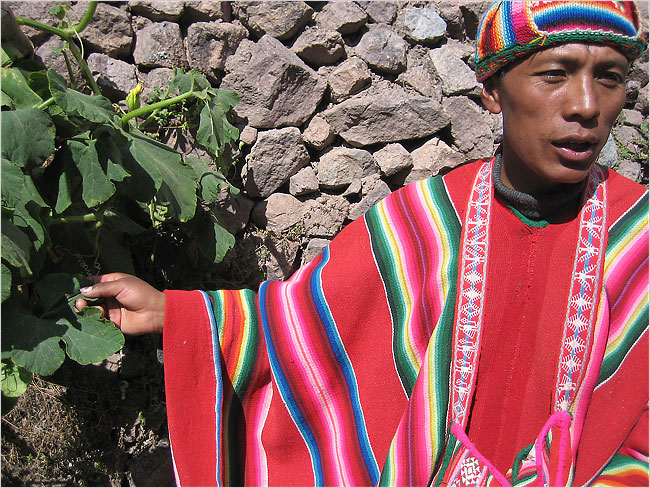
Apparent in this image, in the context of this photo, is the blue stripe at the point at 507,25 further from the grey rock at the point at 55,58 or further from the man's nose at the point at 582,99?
the grey rock at the point at 55,58

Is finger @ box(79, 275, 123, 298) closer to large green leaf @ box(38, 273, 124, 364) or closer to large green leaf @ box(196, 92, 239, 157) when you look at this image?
large green leaf @ box(38, 273, 124, 364)

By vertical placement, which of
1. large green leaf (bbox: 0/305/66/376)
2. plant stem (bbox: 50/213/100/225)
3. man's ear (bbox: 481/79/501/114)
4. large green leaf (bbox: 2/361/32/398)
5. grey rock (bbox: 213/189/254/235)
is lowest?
large green leaf (bbox: 2/361/32/398)

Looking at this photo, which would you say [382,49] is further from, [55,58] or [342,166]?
[55,58]

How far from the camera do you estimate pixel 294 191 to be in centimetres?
231

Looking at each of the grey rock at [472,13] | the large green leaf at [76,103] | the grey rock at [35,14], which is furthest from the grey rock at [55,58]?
the grey rock at [472,13]

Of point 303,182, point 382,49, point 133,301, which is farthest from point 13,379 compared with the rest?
point 382,49

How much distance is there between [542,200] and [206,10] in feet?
4.44

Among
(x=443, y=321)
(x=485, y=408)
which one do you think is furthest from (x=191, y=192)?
(x=485, y=408)

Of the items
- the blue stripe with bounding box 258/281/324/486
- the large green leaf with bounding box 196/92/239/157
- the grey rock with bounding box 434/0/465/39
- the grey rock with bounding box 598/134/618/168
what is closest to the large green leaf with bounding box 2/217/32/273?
the blue stripe with bounding box 258/281/324/486

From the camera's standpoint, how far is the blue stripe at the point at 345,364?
1.61m

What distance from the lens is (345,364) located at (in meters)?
1.64

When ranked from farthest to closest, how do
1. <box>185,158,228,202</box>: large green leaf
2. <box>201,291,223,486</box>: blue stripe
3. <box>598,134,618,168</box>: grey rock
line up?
<box>598,134,618,168</box>: grey rock
<box>185,158,228,202</box>: large green leaf
<box>201,291,223,486</box>: blue stripe

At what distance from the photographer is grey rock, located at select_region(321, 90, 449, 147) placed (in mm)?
2268

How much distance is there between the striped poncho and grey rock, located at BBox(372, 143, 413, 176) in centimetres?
66
